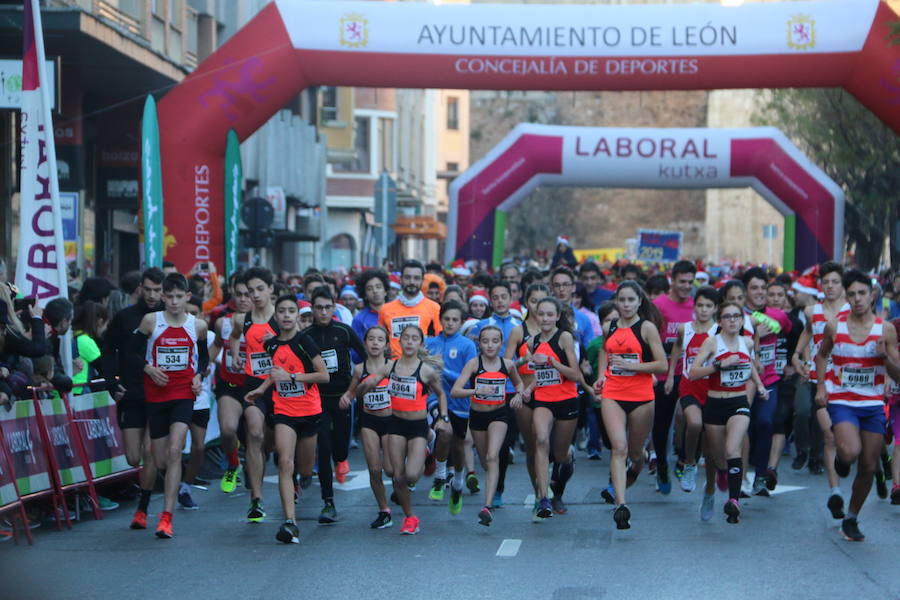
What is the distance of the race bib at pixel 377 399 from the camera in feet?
34.9

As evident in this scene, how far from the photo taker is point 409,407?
417 inches

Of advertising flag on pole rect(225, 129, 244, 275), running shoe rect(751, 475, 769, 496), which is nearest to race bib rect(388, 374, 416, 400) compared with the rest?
running shoe rect(751, 475, 769, 496)

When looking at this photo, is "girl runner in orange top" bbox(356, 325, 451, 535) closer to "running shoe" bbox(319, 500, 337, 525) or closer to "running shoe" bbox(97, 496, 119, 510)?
"running shoe" bbox(319, 500, 337, 525)

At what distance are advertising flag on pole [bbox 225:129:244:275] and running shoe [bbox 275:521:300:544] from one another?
7879 millimetres

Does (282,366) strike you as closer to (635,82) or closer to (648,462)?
(648,462)

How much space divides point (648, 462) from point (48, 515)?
5.75 meters

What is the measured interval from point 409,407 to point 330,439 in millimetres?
1006

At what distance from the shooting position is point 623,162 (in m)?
28.3

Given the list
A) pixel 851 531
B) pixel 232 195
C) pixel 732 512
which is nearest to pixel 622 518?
pixel 732 512

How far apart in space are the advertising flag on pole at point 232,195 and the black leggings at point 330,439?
5539mm

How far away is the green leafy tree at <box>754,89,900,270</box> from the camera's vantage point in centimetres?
3662

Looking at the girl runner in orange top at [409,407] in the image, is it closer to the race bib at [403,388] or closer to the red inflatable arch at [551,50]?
the race bib at [403,388]

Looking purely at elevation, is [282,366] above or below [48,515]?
above

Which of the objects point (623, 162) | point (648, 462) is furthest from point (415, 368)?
point (623, 162)
